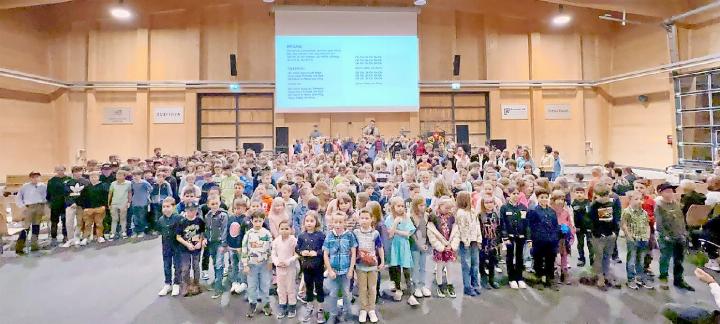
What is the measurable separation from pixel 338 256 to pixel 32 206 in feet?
20.4

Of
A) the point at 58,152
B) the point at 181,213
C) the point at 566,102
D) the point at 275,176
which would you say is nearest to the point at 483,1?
the point at 566,102

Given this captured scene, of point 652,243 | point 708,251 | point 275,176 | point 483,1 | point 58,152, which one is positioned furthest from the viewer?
point 483,1

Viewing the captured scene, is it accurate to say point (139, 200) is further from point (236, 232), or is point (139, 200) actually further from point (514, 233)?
point (514, 233)

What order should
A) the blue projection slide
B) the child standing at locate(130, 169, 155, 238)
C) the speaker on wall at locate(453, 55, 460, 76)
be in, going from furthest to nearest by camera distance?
the speaker on wall at locate(453, 55, 460, 76) < the blue projection slide < the child standing at locate(130, 169, 155, 238)

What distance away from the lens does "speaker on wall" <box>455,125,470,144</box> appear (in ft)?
51.9

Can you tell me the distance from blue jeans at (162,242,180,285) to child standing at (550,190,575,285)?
4797 millimetres

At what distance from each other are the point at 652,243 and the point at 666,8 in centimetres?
1016

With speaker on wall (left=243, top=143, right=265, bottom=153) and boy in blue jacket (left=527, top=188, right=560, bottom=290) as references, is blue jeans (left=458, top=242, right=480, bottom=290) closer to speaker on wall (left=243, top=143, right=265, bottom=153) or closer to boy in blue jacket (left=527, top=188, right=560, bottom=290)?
boy in blue jacket (left=527, top=188, right=560, bottom=290)

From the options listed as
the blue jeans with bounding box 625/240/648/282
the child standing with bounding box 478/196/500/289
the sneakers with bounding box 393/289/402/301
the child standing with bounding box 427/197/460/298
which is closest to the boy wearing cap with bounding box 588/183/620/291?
the blue jeans with bounding box 625/240/648/282

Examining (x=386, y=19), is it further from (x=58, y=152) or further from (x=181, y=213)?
(x=58, y=152)

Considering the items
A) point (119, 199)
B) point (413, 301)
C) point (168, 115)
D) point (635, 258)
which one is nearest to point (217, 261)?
point (413, 301)

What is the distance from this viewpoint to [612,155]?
15.9 m

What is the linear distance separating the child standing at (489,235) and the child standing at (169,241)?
3.71 metres

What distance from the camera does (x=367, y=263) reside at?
13.0 ft
